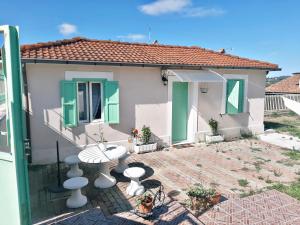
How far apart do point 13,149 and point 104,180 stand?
19.4 feet

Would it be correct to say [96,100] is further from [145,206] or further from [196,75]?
[145,206]

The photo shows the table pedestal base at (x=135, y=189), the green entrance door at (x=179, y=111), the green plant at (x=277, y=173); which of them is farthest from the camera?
the green entrance door at (x=179, y=111)

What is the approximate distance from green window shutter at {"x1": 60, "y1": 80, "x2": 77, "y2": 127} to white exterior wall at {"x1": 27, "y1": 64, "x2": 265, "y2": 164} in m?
0.35

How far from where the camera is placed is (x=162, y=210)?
7.86 metres

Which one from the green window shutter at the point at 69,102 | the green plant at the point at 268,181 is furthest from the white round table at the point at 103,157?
the green plant at the point at 268,181


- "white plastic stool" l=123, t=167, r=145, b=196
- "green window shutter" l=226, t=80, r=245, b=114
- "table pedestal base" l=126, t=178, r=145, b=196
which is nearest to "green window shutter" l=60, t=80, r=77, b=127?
"white plastic stool" l=123, t=167, r=145, b=196

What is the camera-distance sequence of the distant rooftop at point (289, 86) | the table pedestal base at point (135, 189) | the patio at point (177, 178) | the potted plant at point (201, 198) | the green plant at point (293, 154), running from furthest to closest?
the distant rooftop at point (289, 86) → the green plant at point (293, 154) → the table pedestal base at point (135, 189) → the potted plant at point (201, 198) → the patio at point (177, 178)

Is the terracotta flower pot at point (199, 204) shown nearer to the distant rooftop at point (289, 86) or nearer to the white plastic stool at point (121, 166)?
the white plastic stool at point (121, 166)

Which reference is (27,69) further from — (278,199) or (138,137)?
(278,199)

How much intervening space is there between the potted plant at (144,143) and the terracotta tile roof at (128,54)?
432cm

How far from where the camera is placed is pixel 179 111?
16.6 m

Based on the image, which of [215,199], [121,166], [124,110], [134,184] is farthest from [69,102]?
[215,199]

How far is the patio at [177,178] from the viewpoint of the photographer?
25.0 ft

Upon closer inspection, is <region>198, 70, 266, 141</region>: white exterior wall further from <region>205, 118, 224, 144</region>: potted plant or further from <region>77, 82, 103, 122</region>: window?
<region>77, 82, 103, 122</region>: window
